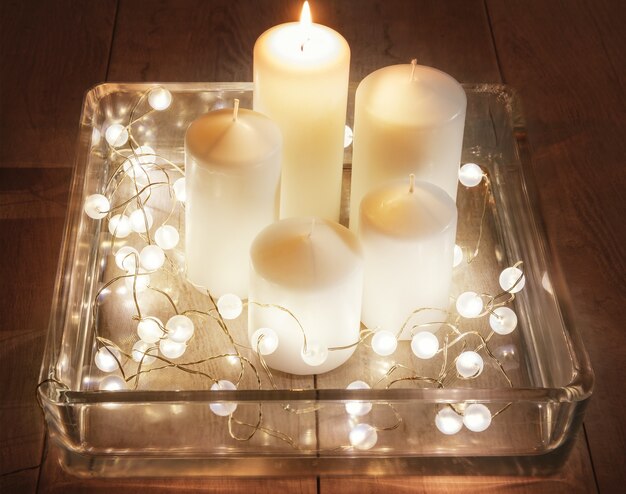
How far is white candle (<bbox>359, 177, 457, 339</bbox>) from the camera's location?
66cm

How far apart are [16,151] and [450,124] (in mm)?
419

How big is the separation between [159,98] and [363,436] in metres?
0.35

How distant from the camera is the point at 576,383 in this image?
2.05 feet

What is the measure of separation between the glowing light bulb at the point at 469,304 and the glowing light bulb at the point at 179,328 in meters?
0.20

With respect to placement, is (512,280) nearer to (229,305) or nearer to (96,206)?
(229,305)

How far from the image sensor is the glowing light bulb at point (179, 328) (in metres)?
0.68

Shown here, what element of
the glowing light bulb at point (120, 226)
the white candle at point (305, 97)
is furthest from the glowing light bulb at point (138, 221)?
the white candle at point (305, 97)

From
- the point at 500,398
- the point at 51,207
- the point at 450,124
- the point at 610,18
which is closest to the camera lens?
the point at 500,398

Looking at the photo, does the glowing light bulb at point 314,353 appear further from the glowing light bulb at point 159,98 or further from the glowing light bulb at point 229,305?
the glowing light bulb at point 159,98

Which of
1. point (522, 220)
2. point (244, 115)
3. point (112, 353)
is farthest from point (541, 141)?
point (112, 353)

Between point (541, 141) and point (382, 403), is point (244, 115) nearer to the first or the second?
point (382, 403)

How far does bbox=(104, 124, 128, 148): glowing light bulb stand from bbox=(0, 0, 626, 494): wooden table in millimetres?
67

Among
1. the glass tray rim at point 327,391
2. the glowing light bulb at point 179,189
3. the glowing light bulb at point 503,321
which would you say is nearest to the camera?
the glass tray rim at point 327,391

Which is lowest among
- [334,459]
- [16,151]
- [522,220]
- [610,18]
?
[334,459]
